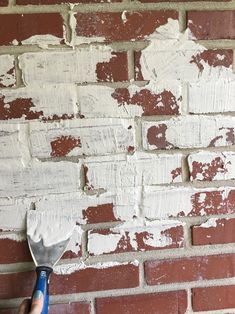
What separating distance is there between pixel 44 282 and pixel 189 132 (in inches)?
18.3

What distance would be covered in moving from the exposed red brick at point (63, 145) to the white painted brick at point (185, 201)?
0.64ft

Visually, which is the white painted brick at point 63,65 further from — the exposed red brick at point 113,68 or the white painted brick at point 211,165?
the white painted brick at point 211,165

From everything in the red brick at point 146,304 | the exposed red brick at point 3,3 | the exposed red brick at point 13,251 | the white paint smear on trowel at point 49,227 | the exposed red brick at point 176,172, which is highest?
the exposed red brick at point 3,3

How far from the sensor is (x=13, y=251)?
1136 mm

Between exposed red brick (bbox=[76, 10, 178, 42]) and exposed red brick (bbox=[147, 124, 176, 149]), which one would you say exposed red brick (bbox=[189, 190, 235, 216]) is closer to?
exposed red brick (bbox=[147, 124, 176, 149])

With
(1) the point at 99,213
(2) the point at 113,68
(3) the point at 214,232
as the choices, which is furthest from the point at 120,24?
(3) the point at 214,232

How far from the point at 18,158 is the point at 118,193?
24 cm

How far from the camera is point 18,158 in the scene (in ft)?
3.62

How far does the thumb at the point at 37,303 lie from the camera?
1034 mm

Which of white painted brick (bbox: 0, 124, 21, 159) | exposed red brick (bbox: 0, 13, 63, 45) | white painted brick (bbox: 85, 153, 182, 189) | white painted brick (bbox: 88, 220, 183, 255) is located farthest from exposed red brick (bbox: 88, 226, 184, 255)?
exposed red brick (bbox: 0, 13, 63, 45)

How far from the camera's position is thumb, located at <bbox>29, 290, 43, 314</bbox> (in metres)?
1.03

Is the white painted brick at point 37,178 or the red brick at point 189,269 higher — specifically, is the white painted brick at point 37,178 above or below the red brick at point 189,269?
above

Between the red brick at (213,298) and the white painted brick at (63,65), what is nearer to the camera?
the white painted brick at (63,65)

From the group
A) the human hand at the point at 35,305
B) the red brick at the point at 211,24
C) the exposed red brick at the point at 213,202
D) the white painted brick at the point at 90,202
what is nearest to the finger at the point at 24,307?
the human hand at the point at 35,305
